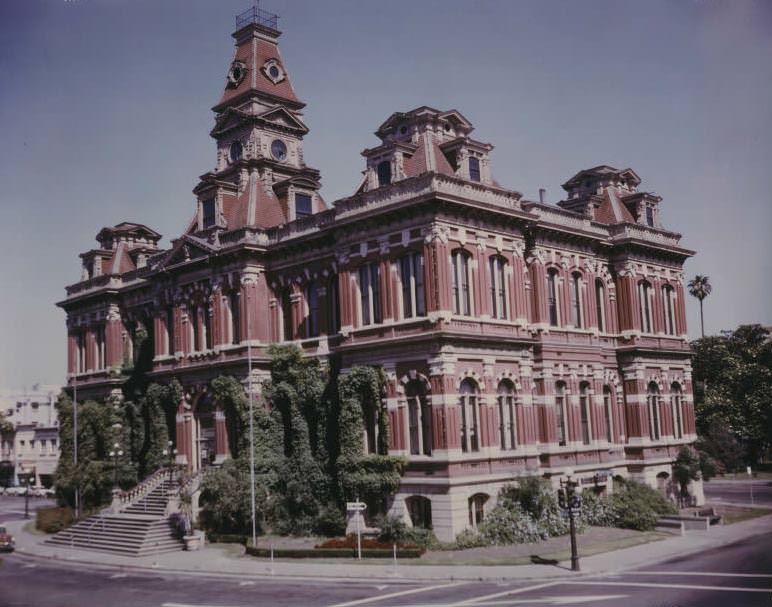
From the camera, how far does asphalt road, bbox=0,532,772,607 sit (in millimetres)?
26219

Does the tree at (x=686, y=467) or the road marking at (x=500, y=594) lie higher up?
the tree at (x=686, y=467)

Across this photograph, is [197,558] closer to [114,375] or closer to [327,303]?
[327,303]

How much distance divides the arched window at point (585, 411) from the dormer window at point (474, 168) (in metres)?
14.0

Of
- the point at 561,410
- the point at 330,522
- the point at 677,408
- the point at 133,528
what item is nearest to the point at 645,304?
the point at 677,408

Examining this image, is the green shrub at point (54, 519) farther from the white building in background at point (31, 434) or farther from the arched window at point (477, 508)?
the white building in background at point (31, 434)

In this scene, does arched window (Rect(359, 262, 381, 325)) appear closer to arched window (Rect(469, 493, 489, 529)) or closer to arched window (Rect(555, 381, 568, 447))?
arched window (Rect(469, 493, 489, 529))

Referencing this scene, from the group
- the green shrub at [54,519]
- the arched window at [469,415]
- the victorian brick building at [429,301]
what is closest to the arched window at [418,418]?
the victorian brick building at [429,301]

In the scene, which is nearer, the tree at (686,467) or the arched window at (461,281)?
the arched window at (461,281)

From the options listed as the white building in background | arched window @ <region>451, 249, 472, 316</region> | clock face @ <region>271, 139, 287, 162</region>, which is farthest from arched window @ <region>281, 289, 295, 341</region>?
the white building in background

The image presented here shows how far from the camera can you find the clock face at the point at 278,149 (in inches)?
2185

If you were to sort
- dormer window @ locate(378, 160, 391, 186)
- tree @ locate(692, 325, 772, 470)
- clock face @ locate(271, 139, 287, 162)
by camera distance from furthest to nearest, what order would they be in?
1. tree @ locate(692, 325, 772, 470)
2. clock face @ locate(271, 139, 287, 162)
3. dormer window @ locate(378, 160, 391, 186)

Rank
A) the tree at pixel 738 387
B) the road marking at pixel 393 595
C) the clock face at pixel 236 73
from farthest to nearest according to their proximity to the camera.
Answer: the tree at pixel 738 387, the clock face at pixel 236 73, the road marking at pixel 393 595

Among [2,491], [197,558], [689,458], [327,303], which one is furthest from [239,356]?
[2,491]

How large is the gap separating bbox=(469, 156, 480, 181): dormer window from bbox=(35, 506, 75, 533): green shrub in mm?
31836
